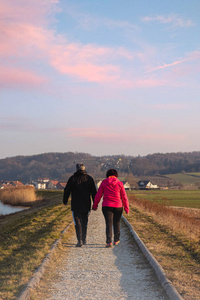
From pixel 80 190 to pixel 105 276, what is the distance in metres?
3.32

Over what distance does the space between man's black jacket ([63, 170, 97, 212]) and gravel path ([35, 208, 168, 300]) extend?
1.13 metres

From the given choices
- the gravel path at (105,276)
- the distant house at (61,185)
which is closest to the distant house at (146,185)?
the distant house at (61,185)

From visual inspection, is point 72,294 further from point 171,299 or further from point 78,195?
point 78,195

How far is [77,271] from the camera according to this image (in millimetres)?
6934

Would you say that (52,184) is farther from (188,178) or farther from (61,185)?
(188,178)

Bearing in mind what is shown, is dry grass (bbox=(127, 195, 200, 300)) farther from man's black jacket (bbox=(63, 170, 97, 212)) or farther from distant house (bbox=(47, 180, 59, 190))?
distant house (bbox=(47, 180, 59, 190))

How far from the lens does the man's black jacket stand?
955 centimetres

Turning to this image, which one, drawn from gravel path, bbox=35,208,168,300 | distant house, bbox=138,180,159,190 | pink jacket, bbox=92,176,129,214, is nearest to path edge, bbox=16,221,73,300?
gravel path, bbox=35,208,168,300

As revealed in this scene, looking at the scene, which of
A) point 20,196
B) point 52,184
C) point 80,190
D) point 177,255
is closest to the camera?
point 177,255

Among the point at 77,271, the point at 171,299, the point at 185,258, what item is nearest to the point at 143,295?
the point at 171,299

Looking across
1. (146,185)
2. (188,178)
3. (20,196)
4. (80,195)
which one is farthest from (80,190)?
(188,178)

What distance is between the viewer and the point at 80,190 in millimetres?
9562

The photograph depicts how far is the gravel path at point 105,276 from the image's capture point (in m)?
5.48

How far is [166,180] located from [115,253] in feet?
412
